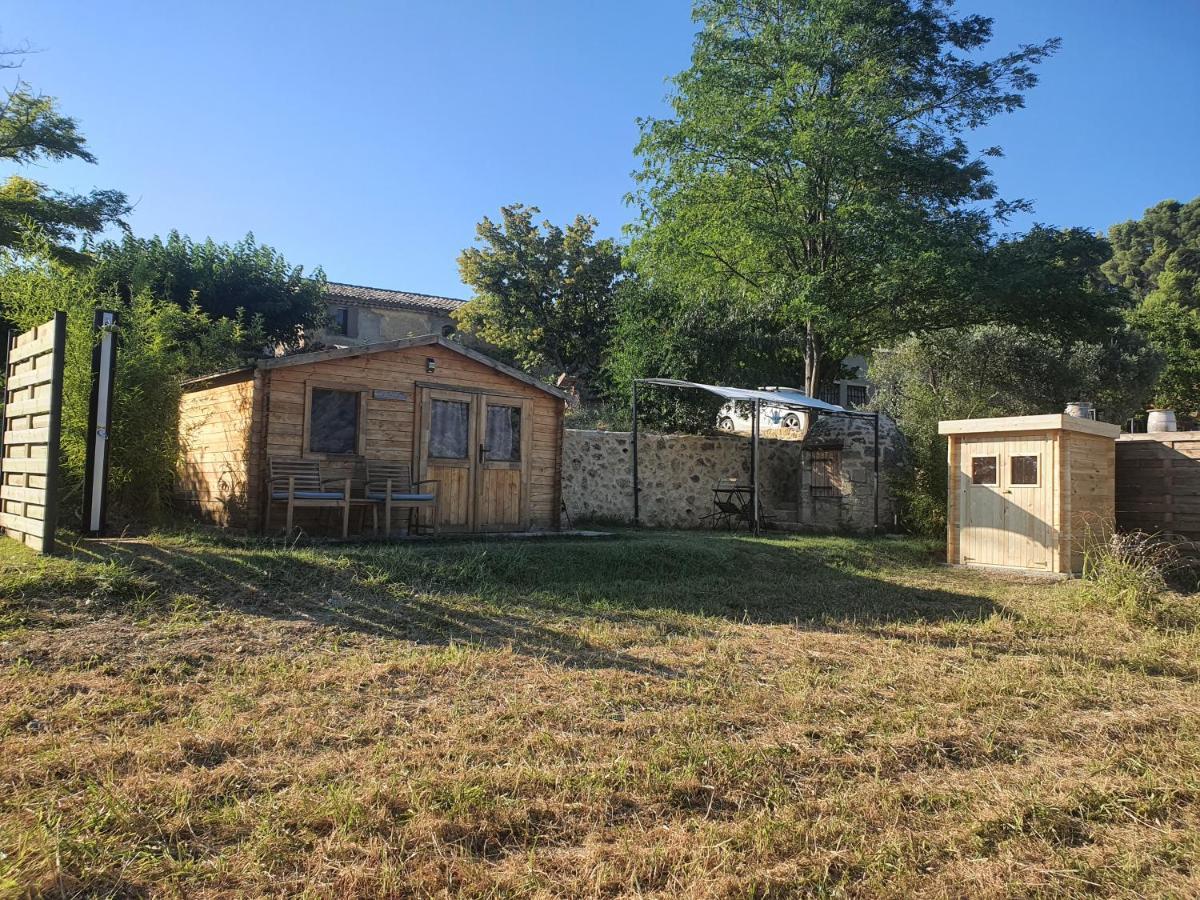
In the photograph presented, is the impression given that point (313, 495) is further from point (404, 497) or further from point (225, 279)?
point (225, 279)

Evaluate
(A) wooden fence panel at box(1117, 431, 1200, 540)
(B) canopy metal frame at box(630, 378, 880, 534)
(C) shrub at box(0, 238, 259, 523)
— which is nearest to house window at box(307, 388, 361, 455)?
(C) shrub at box(0, 238, 259, 523)

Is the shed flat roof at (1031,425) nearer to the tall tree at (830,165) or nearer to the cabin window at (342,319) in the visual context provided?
the tall tree at (830,165)

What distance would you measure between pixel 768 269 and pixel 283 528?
12.8 meters

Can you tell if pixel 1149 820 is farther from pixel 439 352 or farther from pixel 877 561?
pixel 439 352

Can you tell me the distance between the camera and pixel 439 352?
10.5 meters

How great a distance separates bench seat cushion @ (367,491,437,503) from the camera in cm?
943

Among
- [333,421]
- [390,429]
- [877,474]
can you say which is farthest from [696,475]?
[333,421]

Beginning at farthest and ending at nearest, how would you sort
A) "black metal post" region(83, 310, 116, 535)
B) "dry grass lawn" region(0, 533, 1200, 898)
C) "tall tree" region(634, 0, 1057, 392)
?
"tall tree" region(634, 0, 1057, 392)
"black metal post" region(83, 310, 116, 535)
"dry grass lawn" region(0, 533, 1200, 898)

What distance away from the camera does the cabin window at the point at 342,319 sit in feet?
93.8

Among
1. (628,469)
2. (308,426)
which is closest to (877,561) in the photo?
(628,469)

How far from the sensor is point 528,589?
7.49 metres

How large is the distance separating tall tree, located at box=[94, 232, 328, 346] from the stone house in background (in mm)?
6200

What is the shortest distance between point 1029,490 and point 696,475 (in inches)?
238

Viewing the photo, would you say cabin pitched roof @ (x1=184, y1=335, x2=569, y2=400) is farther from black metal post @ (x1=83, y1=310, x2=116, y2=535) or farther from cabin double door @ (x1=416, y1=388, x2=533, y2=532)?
black metal post @ (x1=83, y1=310, x2=116, y2=535)
